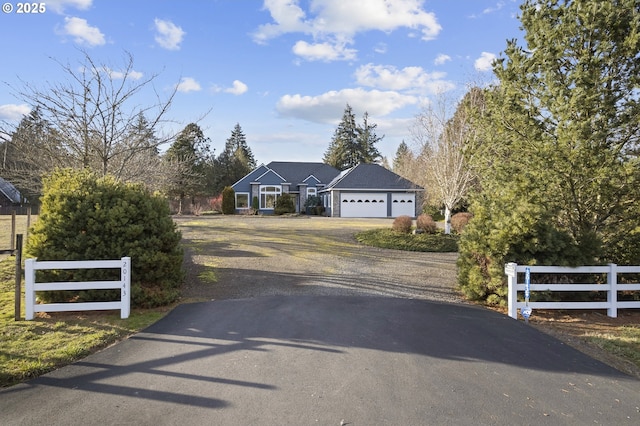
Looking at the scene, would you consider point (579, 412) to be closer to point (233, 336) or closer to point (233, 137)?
Result: point (233, 336)

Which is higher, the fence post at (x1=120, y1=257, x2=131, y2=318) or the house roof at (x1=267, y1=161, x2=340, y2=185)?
the house roof at (x1=267, y1=161, x2=340, y2=185)

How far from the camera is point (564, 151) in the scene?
7.04 metres

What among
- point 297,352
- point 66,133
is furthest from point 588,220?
point 66,133

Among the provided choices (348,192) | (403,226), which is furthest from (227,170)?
(403,226)

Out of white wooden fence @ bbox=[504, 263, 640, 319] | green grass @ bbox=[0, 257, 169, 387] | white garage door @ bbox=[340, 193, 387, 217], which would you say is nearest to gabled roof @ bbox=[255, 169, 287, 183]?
white garage door @ bbox=[340, 193, 387, 217]

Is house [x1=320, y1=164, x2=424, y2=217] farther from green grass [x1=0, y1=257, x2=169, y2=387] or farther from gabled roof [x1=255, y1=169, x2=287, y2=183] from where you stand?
green grass [x1=0, y1=257, x2=169, y2=387]

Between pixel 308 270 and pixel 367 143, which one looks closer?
pixel 308 270

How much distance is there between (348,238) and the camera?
1758 centimetres

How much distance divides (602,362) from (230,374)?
4.41m

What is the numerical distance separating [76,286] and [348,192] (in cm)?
3061

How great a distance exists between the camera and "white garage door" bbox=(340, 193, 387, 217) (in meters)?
35.6

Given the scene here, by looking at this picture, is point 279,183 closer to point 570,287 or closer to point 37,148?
point 37,148

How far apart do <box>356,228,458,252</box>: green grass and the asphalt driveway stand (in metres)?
7.92

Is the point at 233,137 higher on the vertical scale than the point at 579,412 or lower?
higher
